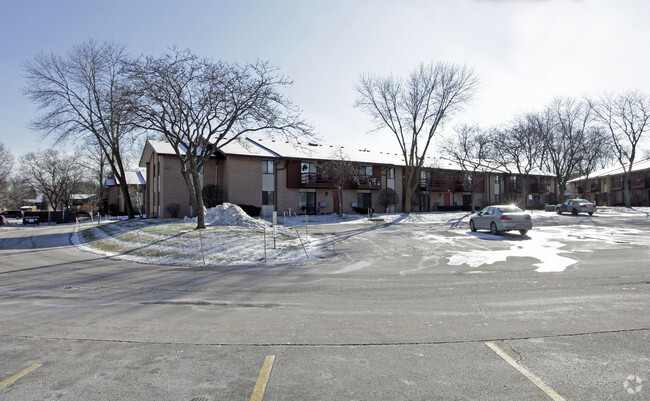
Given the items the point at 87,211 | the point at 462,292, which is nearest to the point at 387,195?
the point at 462,292

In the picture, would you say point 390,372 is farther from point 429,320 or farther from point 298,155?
point 298,155

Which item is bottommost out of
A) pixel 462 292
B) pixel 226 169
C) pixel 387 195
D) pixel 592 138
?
pixel 462 292

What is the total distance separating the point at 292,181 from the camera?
113ft

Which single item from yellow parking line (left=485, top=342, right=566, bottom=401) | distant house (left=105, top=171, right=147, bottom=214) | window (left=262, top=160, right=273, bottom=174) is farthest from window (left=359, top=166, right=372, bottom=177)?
yellow parking line (left=485, top=342, right=566, bottom=401)

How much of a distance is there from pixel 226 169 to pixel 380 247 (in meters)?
21.7

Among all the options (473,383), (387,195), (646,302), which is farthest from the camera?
(387,195)

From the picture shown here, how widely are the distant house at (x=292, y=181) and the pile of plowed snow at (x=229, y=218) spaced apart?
5.35 m

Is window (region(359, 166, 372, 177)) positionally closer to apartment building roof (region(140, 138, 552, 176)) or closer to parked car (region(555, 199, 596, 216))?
apartment building roof (region(140, 138, 552, 176))

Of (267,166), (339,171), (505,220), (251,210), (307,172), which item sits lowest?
(505,220)

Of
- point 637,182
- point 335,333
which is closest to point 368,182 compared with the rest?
point 335,333

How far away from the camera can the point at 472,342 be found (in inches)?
175

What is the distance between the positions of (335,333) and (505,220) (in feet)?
48.0

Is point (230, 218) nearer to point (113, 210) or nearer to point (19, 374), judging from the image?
point (19, 374)

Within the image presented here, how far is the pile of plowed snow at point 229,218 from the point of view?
22078 mm
